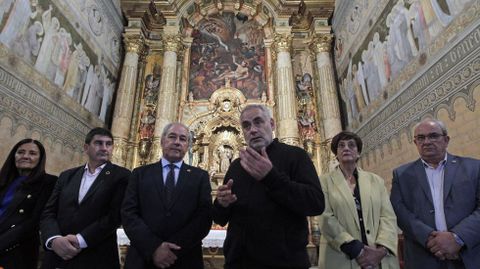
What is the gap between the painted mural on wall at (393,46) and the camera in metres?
4.56

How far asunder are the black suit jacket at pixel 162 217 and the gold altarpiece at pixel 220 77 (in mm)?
6282

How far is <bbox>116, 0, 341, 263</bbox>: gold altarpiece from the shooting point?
29.9 feet

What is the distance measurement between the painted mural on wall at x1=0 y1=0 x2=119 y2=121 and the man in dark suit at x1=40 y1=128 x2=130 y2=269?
4.12 m

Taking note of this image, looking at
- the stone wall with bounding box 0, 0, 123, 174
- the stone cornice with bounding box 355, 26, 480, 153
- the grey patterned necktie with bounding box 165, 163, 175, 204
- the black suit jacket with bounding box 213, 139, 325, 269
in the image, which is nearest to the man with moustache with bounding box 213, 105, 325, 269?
the black suit jacket with bounding box 213, 139, 325, 269

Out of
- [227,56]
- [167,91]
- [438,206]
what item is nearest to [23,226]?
[438,206]

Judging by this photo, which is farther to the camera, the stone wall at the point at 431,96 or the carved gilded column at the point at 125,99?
the carved gilded column at the point at 125,99

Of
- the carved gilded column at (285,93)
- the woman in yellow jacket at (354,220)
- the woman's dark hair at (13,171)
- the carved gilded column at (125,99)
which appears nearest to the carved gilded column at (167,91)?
the carved gilded column at (125,99)

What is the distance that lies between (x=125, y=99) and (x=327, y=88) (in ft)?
21.6

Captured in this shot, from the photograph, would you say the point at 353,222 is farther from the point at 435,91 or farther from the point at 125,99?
the point at 125,99

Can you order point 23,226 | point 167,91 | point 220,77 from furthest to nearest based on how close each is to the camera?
point 220,77
point 167,91
point 23,226

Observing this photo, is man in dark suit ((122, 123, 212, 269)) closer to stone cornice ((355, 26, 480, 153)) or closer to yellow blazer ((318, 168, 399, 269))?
yellow blazer ((318, 168, 399, 269))

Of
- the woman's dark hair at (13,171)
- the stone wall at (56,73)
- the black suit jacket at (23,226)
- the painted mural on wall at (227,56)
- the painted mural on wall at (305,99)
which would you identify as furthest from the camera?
the painted mural on wall at (227,56)

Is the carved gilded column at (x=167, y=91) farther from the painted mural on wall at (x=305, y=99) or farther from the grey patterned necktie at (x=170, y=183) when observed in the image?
the grey patterned necktie at (x=170, y=183)

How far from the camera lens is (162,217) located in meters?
2.03
